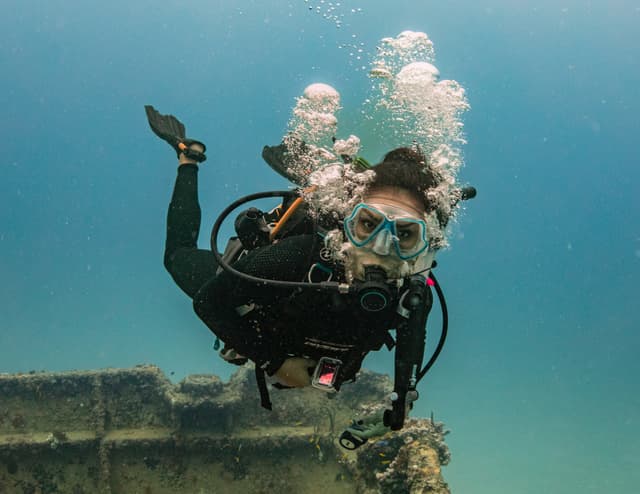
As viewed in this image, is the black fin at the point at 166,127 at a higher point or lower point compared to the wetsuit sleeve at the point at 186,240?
higher

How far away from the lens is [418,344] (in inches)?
149

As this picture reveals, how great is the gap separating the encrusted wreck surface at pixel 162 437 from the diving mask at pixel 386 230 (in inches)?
220

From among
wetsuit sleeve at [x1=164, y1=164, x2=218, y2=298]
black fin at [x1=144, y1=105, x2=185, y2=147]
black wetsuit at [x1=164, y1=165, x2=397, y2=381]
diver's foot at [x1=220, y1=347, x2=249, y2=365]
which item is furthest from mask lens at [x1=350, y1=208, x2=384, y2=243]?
black fin at [x1=144, y1=105, x2=185, y2=147]

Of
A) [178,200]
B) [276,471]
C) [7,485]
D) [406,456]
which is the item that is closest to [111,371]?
[7,485]

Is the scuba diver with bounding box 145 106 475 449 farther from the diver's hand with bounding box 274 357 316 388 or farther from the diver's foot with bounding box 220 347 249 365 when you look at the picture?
the diver's foot with bounding box 220 347 249 365

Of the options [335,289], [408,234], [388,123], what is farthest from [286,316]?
[388,123]

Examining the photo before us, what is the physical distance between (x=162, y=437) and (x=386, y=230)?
752cm

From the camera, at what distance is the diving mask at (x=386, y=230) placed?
319 cm

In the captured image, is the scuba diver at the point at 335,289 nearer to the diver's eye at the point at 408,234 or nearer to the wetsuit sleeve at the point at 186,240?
the diver's eye at the point at 408,234

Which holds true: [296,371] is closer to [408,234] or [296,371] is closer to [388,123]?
[408,234]

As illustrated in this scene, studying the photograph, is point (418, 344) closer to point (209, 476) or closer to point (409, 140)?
point (409, 140)

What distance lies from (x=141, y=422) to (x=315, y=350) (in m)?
7.37

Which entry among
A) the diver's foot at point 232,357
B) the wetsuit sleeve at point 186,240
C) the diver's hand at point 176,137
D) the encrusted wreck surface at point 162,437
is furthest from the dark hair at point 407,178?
the encrusted wreck surface at point 162,437

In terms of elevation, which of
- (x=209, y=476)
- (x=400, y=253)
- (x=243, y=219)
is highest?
(x=243, y=219)
